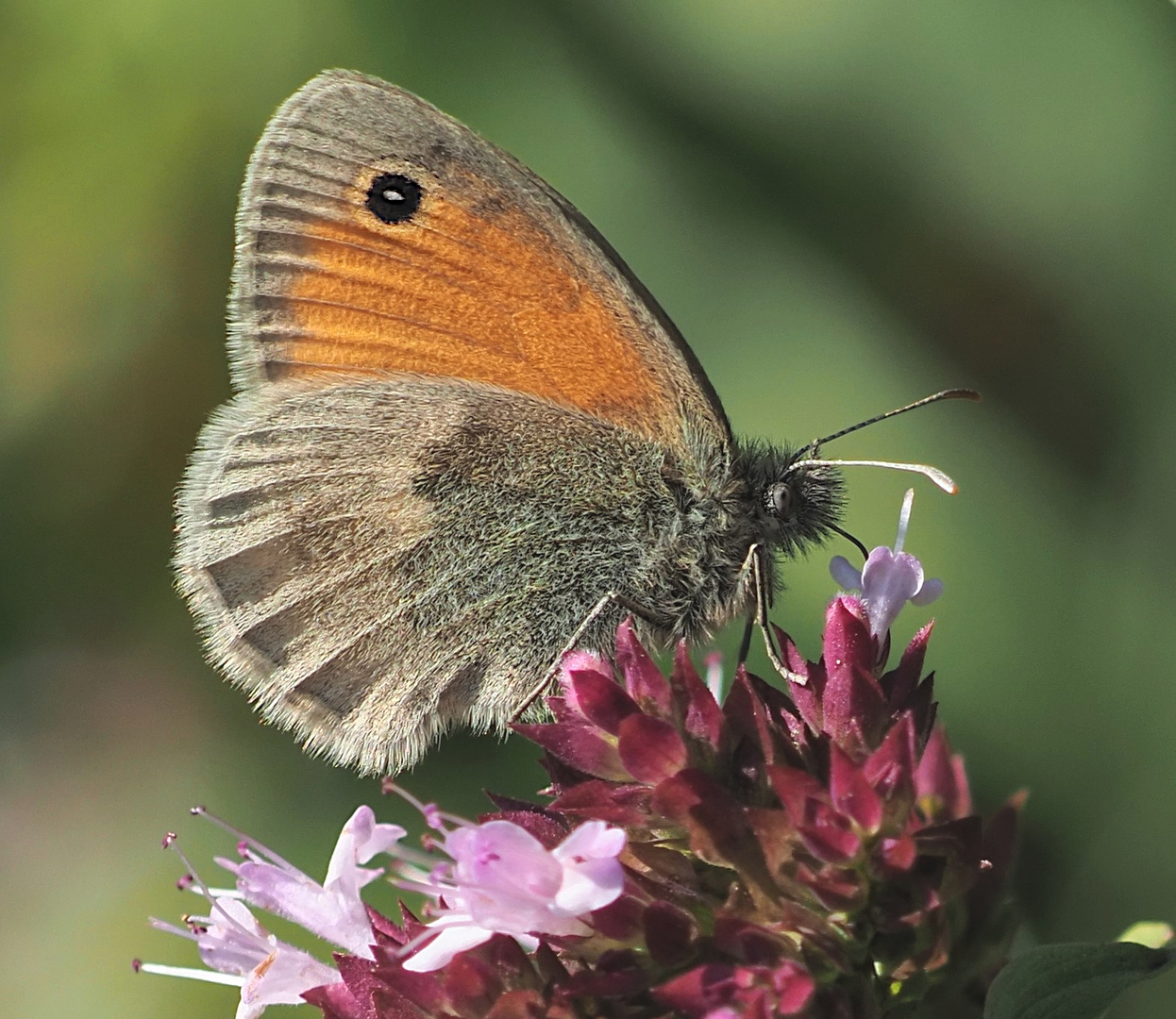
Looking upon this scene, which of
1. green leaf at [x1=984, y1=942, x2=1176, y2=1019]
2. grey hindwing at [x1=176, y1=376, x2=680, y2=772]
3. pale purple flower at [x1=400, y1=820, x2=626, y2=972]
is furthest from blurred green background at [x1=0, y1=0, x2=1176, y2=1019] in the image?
pale purple flower at [x1=400, y1=820, x2=626, y2=972]

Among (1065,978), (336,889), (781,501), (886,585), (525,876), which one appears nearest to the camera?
(525,876)

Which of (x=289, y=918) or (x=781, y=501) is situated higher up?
(x=781, y=501)

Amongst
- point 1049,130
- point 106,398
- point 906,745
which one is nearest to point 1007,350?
point 1049,130

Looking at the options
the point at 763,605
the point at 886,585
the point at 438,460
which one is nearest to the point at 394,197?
the point at 438,460

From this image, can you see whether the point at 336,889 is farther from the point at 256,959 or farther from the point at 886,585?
the point at 886,585

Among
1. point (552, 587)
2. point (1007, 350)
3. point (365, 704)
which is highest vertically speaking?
point (1007, 350)

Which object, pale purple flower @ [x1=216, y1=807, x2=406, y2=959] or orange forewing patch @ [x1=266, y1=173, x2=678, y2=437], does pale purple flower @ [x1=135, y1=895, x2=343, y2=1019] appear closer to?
pale purple flower @ [x1=216, y1=807, x2=406, y2=959]

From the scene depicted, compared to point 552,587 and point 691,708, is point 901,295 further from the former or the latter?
point 691,708
